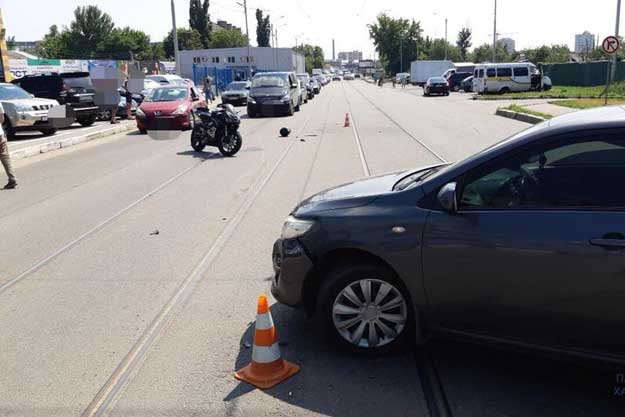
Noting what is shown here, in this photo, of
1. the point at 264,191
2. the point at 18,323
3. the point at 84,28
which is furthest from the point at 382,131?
the point at 84,28

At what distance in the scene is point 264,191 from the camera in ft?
33.5

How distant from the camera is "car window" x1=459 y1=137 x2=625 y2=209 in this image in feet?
11.6

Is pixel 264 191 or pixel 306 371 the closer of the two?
pixel 306 371

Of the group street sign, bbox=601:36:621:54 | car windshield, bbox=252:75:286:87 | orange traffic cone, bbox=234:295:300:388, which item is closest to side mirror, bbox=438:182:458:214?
orange traffic cone, bbox=234:295:300:388

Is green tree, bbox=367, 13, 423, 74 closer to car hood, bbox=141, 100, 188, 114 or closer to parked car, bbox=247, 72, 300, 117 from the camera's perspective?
parked car, bbox=247, 72, 300, 117

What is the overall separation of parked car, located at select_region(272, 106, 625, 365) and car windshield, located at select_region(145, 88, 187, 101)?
17815 millimetres

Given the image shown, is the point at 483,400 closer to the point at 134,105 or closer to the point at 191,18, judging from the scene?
the point at 134,105

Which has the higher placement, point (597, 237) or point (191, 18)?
point (191, 18)

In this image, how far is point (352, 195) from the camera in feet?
14.2

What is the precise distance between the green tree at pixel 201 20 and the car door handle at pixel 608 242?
12344cm

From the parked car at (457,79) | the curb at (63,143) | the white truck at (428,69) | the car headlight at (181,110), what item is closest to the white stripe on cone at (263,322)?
the curb at (63,143)

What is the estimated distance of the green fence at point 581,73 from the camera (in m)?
46.8

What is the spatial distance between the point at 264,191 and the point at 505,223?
691 cm

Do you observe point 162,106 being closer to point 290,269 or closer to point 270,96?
point 270,96
